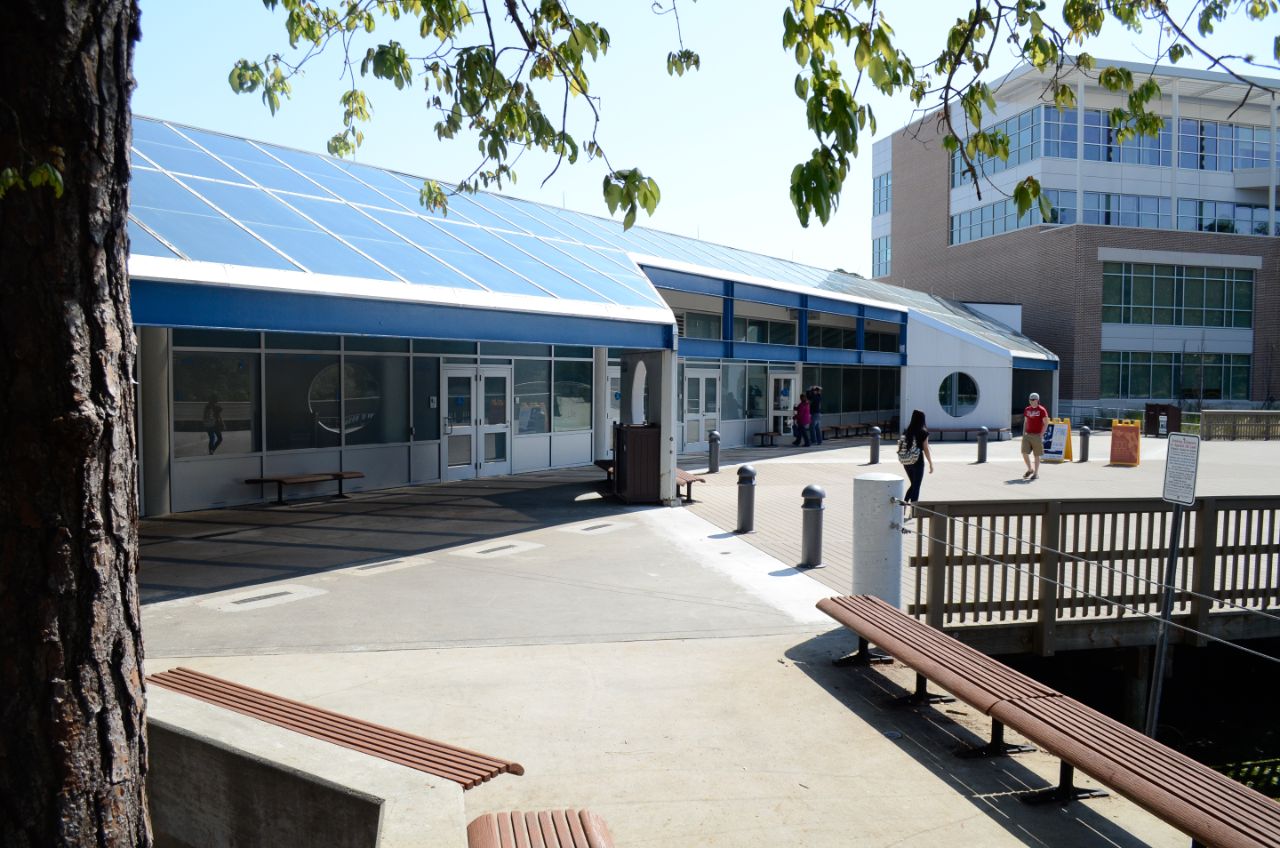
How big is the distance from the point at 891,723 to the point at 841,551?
574 cm

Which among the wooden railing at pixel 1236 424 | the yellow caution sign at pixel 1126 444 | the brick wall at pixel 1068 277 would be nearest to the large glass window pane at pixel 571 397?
the yellow caution sign at pixel 1126 444

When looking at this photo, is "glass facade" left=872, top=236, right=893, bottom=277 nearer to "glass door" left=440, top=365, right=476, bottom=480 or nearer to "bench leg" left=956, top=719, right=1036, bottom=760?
"glass door" left=440, top=365, right=476, bottom=480

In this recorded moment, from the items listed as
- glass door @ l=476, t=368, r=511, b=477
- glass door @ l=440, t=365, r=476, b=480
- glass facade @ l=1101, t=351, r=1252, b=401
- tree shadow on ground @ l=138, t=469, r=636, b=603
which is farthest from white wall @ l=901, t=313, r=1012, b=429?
glass door @ l=440, t=365, r=476, b=480

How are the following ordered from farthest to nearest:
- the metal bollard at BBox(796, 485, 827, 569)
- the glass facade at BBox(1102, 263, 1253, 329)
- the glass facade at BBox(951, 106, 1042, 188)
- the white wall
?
1. the glass facade at BBox(951, 106, 1042, 188)
2. the glass facade at BBox(1102, 263, 1253, 329)
3. the white wall
4. the metal bollard at BBox(796, 485, 827, 569)

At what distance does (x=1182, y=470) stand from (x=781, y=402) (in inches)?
903

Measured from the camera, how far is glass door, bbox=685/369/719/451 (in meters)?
25.9

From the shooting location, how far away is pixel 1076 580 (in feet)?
25.9

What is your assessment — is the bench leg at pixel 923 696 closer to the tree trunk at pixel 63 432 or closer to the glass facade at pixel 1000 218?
the tree trunk at pixel 63 432


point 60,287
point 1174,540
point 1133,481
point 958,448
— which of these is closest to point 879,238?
point 958,448

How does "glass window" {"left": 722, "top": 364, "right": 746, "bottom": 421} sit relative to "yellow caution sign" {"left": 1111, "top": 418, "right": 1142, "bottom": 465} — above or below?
above

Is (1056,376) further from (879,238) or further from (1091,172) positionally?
(879,238)

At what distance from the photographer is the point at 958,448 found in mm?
29266

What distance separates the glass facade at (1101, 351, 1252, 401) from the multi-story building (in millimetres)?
64

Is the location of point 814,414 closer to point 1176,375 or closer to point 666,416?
point 666,416
